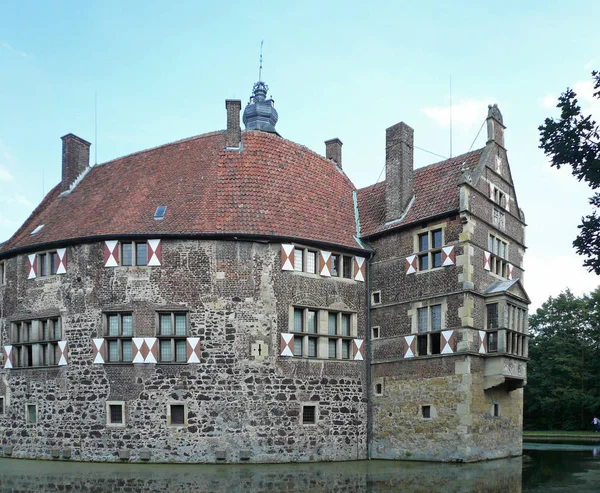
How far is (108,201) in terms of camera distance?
82.5ft

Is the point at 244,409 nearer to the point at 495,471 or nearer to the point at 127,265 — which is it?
the point at 127,265

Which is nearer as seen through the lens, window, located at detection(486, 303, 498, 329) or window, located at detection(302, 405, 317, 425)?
window, located at detection(302, 405, 317, 425)

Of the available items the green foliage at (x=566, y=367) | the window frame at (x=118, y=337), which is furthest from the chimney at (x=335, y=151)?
the green foliage at (x=566, y=367)

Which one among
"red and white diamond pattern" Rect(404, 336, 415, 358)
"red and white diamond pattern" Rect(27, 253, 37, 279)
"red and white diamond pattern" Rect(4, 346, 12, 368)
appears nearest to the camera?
"red and white diamond pattern" Rect(404, 336, 415, 358)

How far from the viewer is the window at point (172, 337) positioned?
22.1 m

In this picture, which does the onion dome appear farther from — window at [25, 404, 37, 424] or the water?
the water

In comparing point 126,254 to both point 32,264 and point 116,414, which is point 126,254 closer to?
point 32,264

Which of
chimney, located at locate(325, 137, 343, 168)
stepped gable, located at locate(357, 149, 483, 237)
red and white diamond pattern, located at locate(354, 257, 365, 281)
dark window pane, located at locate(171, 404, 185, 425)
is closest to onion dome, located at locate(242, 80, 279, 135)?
chimney, located at locate(325, 137, 343, 168)

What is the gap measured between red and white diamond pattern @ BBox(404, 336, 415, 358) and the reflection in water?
3491 mm

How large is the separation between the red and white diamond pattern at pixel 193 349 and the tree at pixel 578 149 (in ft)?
37.6

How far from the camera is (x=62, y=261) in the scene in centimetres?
2366

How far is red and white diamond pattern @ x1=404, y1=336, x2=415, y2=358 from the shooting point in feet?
76.6

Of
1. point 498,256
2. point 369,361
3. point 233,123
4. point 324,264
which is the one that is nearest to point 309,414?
point 369,361

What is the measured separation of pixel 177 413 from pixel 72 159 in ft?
41.1
